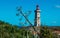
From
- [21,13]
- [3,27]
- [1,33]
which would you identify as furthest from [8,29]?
[21,13]

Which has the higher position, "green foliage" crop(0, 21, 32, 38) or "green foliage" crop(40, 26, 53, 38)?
"green foliage" crop(0, 21, 32, 38)

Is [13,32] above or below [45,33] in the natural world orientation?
above

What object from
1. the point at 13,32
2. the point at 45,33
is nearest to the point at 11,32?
the point at 13,32

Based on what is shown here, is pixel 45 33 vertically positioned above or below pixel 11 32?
below

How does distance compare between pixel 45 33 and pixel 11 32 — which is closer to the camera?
pixel 11 32

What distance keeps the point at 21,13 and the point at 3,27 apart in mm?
3170

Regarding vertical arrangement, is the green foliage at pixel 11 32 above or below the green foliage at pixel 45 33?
above

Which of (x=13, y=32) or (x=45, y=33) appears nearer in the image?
(x=13, y=32)

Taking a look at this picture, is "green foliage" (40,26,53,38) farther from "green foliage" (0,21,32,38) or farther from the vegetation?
"green foliage" (0,21,32,38)

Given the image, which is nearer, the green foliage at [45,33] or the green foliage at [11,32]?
the green foliage at [11,32]

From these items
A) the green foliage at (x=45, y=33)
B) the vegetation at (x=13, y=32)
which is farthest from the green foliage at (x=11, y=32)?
the green foliage at (x=45, y=33)

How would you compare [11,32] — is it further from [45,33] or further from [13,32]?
[45,33]

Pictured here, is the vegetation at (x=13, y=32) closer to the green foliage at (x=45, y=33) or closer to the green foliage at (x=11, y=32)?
the green foliage at (x=11, y=32)

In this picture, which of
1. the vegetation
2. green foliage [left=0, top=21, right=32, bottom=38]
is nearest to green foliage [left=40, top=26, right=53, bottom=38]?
the vegetation
